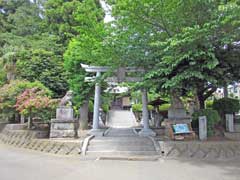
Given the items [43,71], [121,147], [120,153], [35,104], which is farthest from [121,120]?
[120,153]

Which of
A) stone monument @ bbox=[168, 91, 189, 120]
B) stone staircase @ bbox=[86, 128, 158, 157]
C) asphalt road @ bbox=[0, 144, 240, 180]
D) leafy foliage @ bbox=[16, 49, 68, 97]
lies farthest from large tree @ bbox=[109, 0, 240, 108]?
leafy foliage @ bbox=[16, 49, 68, 97]

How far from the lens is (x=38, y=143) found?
1045cm

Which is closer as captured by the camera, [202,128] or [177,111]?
[202,128]

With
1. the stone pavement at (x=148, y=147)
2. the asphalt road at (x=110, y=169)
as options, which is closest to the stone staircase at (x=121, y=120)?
the stone pavement at (x=148, y=147)

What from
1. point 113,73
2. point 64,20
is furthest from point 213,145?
point 64,20

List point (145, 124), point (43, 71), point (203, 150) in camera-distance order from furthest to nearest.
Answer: point (43, 71) < point (145, 124) < point (203, 150)

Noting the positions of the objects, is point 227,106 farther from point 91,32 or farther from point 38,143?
point 38,143

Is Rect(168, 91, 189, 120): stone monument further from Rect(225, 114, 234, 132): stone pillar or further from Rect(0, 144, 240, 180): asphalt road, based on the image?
Rect(225, 114, 234, 132): stone pillar

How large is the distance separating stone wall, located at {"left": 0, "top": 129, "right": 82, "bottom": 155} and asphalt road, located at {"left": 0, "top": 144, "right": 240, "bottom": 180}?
876mm

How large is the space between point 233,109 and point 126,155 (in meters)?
7.29

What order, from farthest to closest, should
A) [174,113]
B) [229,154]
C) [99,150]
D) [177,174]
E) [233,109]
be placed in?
[233,109], [174,113], [99,150], [229,154], [177,174]

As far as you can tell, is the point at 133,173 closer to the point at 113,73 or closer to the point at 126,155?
the point at 126,155

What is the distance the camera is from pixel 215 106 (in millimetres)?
13742

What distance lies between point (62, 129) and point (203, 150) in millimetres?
5891
